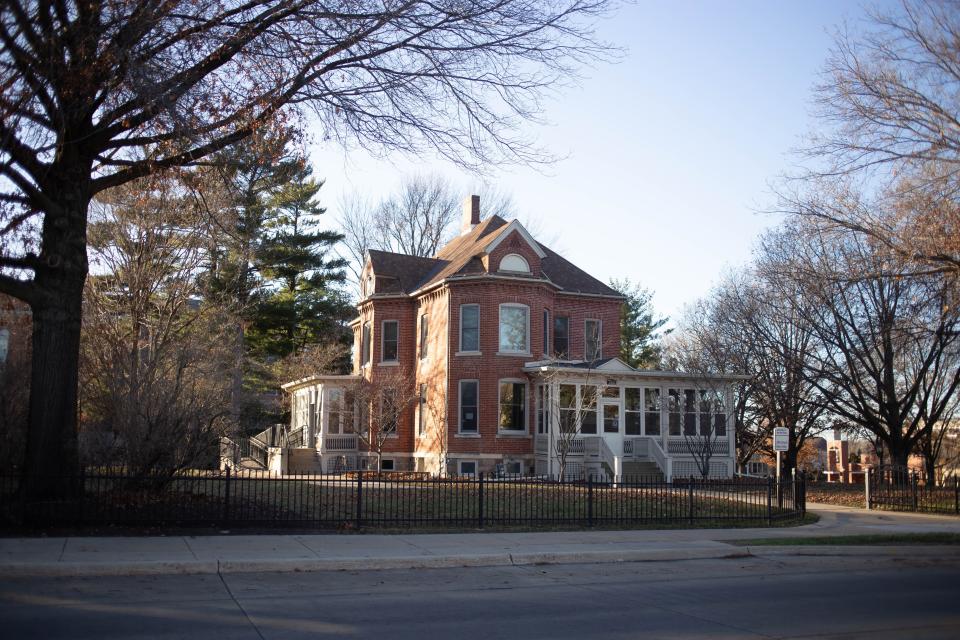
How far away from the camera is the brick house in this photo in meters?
31.5

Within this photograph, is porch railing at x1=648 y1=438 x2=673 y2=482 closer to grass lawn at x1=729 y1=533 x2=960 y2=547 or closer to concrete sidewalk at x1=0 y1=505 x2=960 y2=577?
concrete sidewalk at x1=0 y1=505 x2=960 y2=577

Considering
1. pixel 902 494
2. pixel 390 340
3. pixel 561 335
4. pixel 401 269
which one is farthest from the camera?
pixel 401 269

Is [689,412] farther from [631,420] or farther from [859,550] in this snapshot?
[859,550]

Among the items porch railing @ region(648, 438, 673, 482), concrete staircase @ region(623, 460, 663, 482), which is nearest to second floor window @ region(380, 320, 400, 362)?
concrete staircase @ region(623, 460, 663, 482)

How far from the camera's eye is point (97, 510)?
14.4m

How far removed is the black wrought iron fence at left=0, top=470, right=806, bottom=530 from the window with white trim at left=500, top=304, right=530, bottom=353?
36.2 ft

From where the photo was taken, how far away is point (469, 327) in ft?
110

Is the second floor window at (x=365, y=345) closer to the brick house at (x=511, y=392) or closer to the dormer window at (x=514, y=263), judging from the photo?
the brick house at (x=511, y=392)

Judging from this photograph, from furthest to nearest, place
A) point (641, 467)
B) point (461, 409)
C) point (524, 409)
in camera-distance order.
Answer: point (461, 409)
point (524, 409)
point (641, 467)

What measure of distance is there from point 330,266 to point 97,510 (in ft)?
126

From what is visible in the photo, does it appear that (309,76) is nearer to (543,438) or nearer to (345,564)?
(345,564)

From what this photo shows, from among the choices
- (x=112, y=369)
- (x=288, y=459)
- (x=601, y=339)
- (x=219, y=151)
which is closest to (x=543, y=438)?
(x=601, y=339)

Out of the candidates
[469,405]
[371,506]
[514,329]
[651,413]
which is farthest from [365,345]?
[371,506]

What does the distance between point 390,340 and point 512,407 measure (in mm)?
→ 6921
